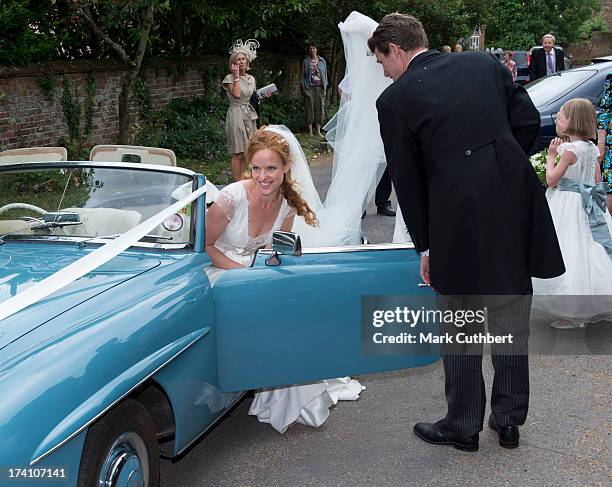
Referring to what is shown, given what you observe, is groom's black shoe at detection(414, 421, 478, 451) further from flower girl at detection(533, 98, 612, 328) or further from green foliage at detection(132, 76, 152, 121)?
green foliage at detection(132, 76, 152, 121)

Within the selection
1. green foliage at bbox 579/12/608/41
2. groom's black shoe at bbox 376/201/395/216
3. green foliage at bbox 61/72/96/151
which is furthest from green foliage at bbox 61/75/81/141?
green foliage at bbox 579/12/608/41

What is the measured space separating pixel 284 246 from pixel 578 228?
119 inches

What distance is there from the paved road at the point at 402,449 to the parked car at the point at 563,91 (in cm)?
593

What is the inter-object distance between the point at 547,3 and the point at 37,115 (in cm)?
3295

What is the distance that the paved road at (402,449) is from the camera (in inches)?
152

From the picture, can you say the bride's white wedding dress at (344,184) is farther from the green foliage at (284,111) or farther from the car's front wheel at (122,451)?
the green foliage at (284,111)

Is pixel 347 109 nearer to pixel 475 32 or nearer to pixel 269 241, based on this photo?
pixel 269 241

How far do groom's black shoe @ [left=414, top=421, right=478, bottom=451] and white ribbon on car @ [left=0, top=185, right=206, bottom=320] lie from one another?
168 centimetres

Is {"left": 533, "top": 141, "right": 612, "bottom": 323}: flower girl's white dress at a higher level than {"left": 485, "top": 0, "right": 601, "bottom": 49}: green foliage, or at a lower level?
lower

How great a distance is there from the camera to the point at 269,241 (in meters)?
4.67

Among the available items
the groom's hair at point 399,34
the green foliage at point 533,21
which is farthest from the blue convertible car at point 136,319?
the green foliage at point 533,21

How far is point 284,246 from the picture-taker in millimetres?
3680

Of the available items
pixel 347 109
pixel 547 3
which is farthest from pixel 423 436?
pixel 547 3

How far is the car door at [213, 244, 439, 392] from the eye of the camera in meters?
3.66
